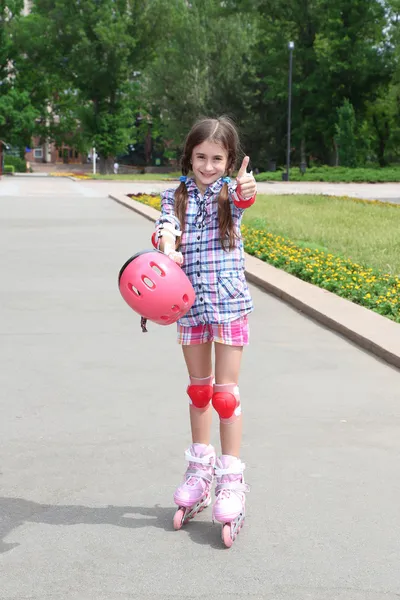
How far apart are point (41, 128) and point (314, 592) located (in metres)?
90.6

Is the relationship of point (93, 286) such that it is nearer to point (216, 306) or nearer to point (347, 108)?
point (216, 306)

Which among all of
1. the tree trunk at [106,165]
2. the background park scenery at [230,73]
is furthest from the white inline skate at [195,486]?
the tree trunk at [106,165]

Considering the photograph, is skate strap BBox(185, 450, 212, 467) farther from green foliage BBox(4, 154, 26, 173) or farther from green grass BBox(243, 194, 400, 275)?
green foliage BBox(4, 154, 26, 173)

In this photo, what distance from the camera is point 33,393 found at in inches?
244

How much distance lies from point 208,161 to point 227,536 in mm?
1535

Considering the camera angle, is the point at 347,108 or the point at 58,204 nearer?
the point at 58,204

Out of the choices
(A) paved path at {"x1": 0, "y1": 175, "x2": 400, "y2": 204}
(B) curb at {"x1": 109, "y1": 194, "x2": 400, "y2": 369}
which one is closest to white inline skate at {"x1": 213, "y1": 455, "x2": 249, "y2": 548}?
(B) curb at {"x1": 109, "y1": 194, "x2": 400, "y2": 369}

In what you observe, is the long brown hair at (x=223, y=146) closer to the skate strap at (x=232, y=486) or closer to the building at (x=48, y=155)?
the skate strap at (x=232, y=486)

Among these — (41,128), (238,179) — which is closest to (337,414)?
(238,179)

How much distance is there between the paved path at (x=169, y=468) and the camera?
3438 millimetres

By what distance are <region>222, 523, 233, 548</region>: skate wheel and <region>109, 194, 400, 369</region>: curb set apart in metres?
3.53

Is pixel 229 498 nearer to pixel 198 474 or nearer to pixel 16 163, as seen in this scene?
pixel 198 474

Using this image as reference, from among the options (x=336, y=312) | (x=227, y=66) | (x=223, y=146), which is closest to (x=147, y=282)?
(x=223, y=146)

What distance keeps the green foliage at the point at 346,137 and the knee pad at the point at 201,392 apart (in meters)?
64.5
